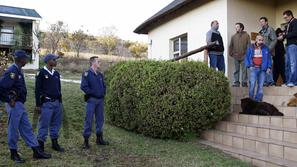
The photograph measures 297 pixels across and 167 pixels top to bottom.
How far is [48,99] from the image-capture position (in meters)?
5.95

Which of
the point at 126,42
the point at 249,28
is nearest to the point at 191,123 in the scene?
the point at 249,28

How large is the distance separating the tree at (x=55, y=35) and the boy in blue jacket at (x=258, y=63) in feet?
99.6

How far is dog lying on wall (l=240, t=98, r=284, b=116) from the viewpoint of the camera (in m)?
6.77

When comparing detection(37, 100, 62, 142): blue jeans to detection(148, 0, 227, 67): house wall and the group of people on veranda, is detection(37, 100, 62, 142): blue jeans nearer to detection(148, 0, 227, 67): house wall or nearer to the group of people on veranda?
the group of people on veranda

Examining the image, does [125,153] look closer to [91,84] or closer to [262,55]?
[91,84]

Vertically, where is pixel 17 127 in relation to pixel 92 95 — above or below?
below

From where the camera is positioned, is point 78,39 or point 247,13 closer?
point 247,13

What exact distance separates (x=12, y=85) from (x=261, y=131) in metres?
4.47

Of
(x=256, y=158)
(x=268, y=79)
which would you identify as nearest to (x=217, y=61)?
(x=268, y=79)

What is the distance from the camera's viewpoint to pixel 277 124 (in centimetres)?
640

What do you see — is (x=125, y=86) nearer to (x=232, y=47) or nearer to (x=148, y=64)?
(x=148, y=64)

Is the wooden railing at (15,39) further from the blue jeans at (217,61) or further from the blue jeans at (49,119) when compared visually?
the blue jeans at (49,119)

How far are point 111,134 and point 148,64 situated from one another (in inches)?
71.5

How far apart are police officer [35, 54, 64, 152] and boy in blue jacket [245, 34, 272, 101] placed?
4285 mm
